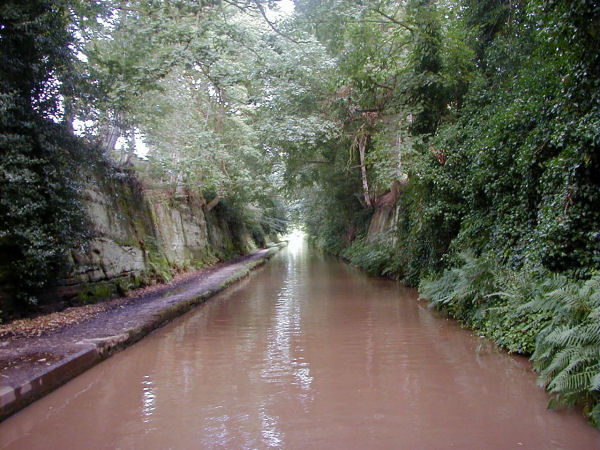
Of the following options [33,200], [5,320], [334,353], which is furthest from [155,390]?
[33,200]

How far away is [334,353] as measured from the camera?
19.3ft

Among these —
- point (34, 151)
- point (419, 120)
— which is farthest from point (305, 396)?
point (419, 120)

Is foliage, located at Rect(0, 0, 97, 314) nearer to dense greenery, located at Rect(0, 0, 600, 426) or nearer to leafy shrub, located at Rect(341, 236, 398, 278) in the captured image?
dense greenery, located at Rect(0, 0, 600, 426)

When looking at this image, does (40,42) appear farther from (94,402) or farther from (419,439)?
(419,439)

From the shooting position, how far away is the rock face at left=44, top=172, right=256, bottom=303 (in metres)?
8.56

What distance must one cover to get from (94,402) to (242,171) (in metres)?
13.2

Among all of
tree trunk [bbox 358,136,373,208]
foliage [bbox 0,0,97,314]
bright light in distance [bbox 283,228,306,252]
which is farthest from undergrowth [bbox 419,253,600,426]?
bright light in distance [bbox 283,228,306,252]

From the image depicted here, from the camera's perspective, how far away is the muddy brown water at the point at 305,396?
3490 mm

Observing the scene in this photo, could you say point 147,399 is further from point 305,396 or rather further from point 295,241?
point 295,241

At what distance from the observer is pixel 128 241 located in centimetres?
1106

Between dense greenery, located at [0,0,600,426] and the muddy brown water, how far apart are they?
59 cm

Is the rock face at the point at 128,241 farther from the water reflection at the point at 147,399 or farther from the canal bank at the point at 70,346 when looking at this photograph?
the water reflection at the point at 147,399

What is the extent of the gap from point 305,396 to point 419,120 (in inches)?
348

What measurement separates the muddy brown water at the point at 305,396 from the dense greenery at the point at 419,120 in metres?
0.59
